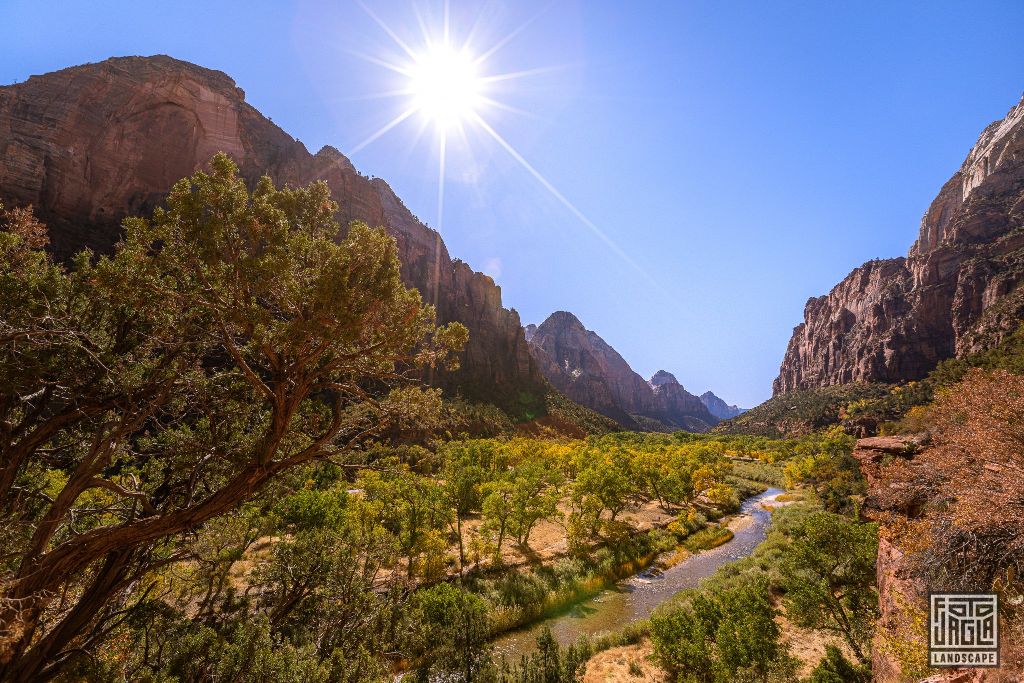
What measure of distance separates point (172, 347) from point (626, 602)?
2289 cm

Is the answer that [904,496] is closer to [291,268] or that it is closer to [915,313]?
[291,268]

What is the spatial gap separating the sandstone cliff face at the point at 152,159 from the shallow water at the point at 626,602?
149 ft

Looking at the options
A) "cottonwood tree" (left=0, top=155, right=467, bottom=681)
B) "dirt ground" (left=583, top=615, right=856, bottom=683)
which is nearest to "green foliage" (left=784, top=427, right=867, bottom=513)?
"dirt ground" (left=583, top=615, right=856, bottom=683)

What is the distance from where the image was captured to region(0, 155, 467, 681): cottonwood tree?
19.5 feet

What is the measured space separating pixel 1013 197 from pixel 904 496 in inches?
6772

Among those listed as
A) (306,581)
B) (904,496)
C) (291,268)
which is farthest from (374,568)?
(904,496)

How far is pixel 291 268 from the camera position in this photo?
20.9 ft

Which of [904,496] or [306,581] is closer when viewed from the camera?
[904,496]

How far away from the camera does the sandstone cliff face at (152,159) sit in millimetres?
60438

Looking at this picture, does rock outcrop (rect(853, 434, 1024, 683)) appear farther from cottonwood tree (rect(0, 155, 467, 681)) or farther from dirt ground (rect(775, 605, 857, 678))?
cottonwood tree (rect(0, 155, 467, 681))

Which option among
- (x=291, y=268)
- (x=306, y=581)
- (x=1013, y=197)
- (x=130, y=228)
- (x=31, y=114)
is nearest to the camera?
(x=130, y=228)

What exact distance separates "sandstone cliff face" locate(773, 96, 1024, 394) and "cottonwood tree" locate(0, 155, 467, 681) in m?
104

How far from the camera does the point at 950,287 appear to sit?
112812 millimetres

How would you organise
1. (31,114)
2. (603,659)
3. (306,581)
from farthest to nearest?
(31,114) < (603,659) < (306,581)
